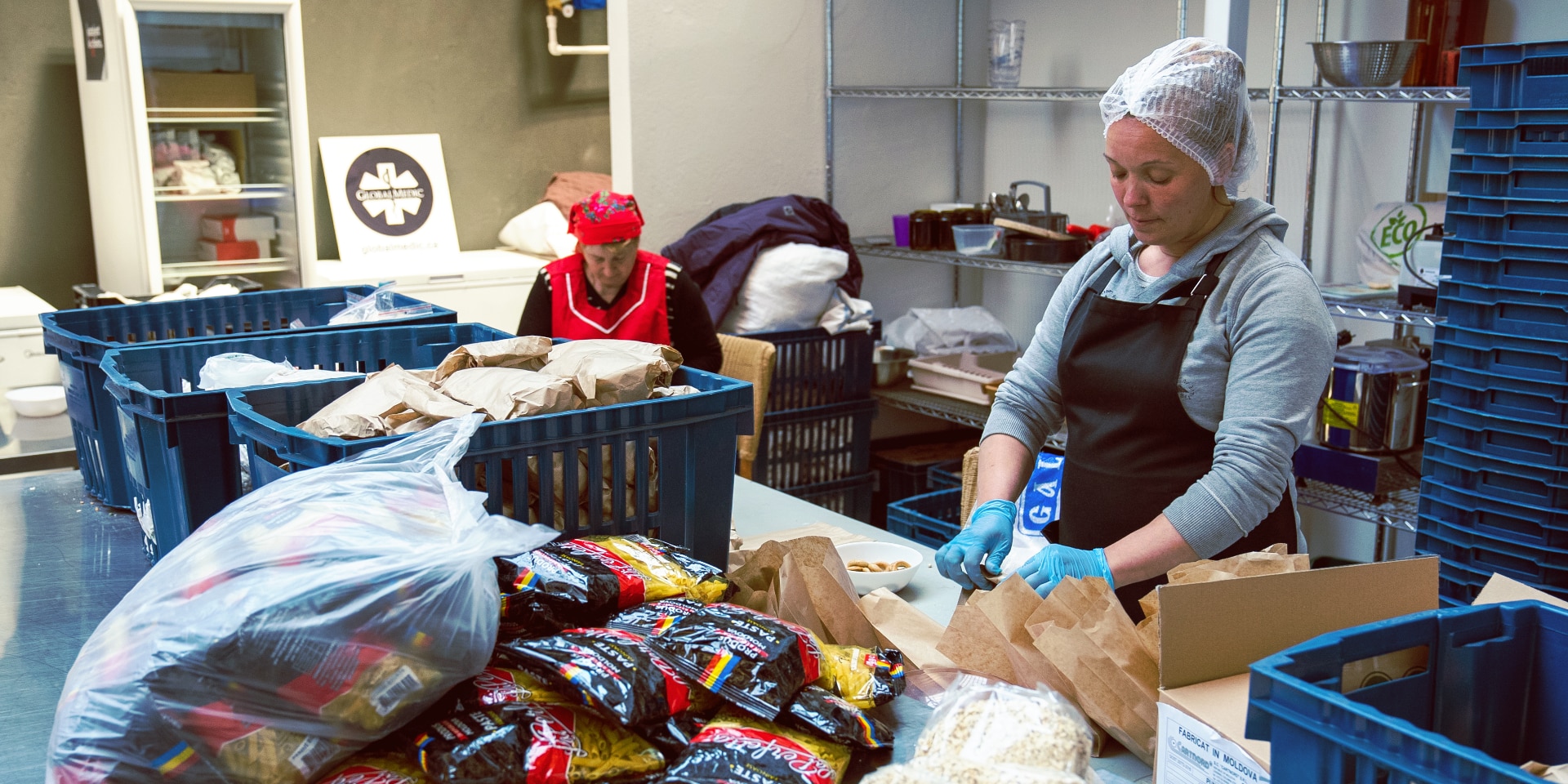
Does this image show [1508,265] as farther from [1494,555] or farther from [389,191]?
[389,191]

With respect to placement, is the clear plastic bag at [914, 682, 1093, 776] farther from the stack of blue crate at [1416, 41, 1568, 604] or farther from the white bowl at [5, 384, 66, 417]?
the white bowl at [5, 384, 66, 417]

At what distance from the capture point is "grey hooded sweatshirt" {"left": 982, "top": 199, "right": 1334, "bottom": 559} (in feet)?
5.34

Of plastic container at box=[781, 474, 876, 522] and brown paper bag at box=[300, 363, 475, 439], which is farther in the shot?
plastic container at box=[781, 474, 876, 522]

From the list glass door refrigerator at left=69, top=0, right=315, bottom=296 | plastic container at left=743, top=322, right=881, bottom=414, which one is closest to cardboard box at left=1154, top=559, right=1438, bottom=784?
plastic container at left=743, top=322, right=881, bottom=414

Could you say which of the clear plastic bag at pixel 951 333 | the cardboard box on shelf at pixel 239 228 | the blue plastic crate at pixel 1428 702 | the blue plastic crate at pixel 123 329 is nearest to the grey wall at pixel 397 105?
the cardboard box on shelf at pixel 239 228

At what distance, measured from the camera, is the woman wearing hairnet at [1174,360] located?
1.64 metres

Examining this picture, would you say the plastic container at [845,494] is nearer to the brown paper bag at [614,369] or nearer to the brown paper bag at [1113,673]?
the brown paper bag at [614,369]

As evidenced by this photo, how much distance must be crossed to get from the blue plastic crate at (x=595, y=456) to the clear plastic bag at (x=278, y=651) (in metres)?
0.26

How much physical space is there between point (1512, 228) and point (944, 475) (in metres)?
2.30

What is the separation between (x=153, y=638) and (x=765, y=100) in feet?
11.9

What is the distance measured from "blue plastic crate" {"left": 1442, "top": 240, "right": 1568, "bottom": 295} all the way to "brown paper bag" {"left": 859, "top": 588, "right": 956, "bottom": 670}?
51.6 inches

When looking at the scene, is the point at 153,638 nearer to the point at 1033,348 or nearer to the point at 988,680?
the point at 988,680

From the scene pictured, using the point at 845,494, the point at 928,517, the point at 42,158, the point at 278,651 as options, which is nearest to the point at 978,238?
the point at 845,494

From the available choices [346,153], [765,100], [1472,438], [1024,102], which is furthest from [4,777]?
[346,153]
